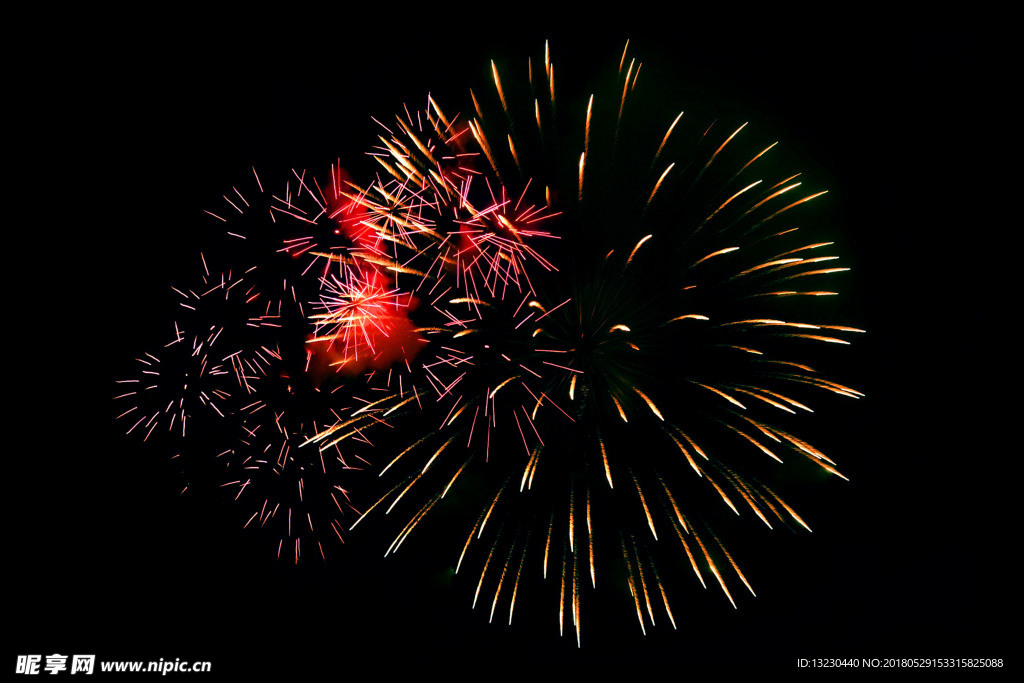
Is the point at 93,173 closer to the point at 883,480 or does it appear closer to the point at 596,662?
the point at 596,662

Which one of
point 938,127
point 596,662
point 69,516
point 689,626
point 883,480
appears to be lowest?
point 596,662

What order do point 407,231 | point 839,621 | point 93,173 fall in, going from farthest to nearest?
1. point 93,173
2. point 839,621
3. point 407,231

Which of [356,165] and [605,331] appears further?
[356,165]

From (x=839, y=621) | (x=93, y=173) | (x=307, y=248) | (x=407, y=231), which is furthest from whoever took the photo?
(x=93, y=173)

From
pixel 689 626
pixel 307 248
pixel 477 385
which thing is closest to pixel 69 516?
pixel 307 248

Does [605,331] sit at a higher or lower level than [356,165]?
lower

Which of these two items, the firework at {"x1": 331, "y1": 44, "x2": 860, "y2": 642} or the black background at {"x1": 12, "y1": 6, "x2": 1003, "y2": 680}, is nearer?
the firework at {"x1": 331, "y1": 44, "x2": 860, "y2": 642}

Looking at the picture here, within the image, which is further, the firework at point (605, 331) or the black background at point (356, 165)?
the black background at point (356, 165)

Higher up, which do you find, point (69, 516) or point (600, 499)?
point (69, 516)
